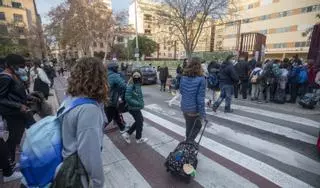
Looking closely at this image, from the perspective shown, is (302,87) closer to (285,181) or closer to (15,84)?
(285,181)

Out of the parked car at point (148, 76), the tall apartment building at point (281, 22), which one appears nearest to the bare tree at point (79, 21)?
the parked car at point (148, 76)

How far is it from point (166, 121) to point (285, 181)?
354cm

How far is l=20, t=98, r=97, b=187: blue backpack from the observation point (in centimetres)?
141

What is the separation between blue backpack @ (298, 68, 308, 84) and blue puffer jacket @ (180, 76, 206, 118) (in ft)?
21.7

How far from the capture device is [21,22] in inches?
1743

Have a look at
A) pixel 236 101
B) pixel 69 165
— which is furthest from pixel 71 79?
pixel 236 101

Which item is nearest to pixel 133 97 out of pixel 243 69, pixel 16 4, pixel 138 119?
pixel 138 119

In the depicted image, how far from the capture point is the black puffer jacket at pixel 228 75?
635 cm

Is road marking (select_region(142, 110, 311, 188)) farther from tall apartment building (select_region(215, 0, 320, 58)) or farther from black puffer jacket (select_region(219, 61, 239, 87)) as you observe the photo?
tall apartment building (select_region(215, 0, 320, 58))

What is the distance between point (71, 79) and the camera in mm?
1612

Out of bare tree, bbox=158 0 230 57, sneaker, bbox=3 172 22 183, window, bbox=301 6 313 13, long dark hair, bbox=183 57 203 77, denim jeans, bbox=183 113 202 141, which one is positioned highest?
window, bbox=301 6 313 13

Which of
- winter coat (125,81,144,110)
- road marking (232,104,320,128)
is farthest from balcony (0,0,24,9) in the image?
road marking (232,104,320,128)

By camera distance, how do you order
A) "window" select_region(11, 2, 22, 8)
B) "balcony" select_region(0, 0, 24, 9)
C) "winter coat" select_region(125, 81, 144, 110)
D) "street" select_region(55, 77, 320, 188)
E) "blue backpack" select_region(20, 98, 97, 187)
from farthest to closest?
1. "window" select_region(11, 2, 22, 8)
2. "balcony" select_region(0, 0, 24, 9)
3. "winter coat" select_region(125, 81, 144, 110)
4. "street" select_region(55, 77, 320, 188)
5. "blue backpack" select_region(20, 98, 97, 187)

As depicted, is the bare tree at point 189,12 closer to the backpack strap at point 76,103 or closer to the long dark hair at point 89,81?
the long dark hair at point 89,81
